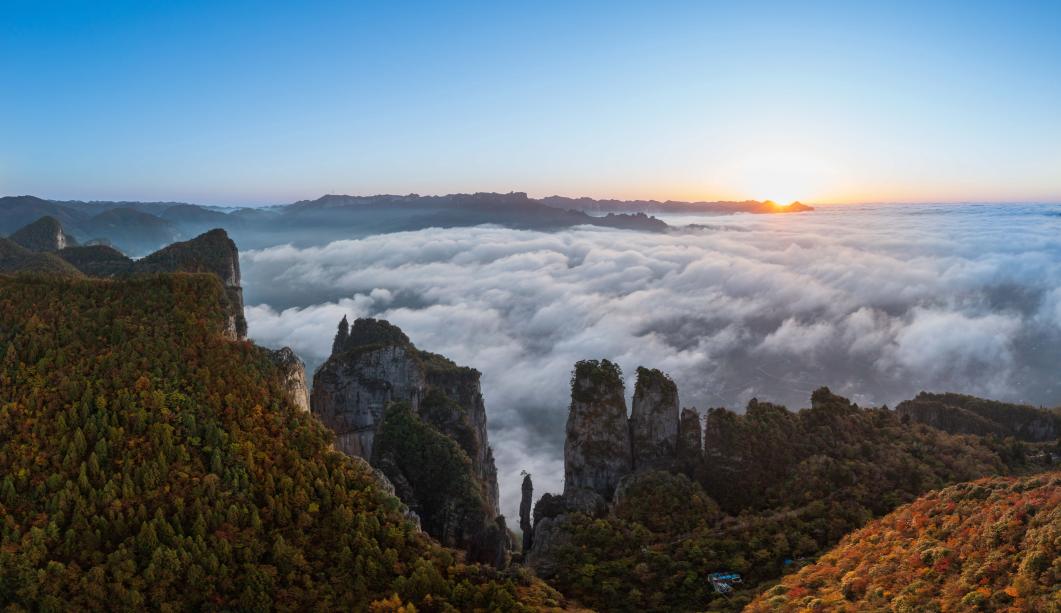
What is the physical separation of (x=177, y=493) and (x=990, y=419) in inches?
4084

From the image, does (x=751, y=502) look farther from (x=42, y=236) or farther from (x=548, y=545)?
(x=42, y=236)

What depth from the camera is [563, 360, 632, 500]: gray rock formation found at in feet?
226

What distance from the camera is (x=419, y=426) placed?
2494 inches

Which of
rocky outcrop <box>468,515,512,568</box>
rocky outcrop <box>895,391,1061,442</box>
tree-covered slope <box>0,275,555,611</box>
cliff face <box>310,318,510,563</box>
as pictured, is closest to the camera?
tree-covered slope <box>0,275,555,611</box>

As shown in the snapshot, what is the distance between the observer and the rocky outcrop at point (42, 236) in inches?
5950

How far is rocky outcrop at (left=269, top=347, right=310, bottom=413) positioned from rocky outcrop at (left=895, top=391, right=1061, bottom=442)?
254ft

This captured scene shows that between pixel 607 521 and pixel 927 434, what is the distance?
3877 centimetres

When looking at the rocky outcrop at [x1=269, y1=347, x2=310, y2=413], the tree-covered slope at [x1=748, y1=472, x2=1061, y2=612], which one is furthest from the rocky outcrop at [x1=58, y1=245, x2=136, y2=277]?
the tree-covered slope at [x1=748, y1=472, x2=1061, y2=612]

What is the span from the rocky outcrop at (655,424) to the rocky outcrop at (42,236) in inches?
6219

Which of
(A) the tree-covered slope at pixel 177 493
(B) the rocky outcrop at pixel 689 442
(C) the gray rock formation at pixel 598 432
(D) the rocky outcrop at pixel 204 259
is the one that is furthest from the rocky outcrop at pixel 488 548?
(D) the rocky outcrop at pixel 204 259

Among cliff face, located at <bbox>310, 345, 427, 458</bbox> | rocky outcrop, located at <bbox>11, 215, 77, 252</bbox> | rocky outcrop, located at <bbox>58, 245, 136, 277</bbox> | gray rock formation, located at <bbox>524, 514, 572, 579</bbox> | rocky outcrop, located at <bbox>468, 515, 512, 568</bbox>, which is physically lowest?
rocky outcrop, located at <bbox>468, 515, 512, 568</bbox>

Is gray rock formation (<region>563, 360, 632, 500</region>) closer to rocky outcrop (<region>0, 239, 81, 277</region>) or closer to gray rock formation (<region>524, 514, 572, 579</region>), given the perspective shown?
gray rock formation (<region>524, 514, 572, 579</region>)

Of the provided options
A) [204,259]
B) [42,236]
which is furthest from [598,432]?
[42,236]

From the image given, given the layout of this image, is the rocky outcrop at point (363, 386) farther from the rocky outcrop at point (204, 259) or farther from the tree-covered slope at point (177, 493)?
the tree-covered slope at point (177, 493)
